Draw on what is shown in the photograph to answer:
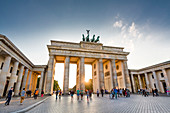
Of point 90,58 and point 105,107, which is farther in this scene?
point 90,58

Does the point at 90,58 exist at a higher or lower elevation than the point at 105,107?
higher

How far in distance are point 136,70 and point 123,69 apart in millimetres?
8459

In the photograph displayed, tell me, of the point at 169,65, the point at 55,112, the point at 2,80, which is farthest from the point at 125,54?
the point at 2,80

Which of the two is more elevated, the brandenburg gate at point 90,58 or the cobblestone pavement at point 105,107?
the brandenburg gate at point 90,58

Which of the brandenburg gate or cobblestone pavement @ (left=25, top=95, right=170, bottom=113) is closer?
cobblestone pavement @ (left=25, top=95, right=170, bottom=113)

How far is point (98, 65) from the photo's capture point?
31094 millimetres

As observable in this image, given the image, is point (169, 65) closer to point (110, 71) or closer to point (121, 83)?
point (121, 83)

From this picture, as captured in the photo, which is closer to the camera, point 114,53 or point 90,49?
point 90,49

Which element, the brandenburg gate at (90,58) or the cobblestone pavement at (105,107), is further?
the brandenburg gate at (90,58)

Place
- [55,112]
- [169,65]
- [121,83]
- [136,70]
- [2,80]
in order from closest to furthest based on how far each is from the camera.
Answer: [55,112] < [2,80] < [169,65] < [121,83] < [136,70]

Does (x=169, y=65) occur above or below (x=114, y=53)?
below

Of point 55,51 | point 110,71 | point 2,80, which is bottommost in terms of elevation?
point 2,80

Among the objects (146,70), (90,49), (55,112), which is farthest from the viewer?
(146,70)

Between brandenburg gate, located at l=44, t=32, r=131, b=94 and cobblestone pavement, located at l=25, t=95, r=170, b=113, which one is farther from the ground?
brandenburg gate, located at l=44, t=32, r=131, b=94
